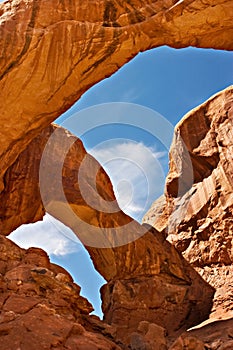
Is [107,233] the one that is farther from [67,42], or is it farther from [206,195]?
[67,42]

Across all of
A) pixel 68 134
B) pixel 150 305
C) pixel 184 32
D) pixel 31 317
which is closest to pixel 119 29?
pixel 184 32

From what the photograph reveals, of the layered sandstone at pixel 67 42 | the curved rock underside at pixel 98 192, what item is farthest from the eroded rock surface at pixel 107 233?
the layered sandstone at pixel 67 42

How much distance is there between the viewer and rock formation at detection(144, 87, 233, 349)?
19.0 metres

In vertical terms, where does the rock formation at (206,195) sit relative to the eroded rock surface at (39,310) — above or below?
above

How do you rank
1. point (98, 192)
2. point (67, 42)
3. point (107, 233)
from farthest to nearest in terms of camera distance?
point (98, 192), point (107, 233), point (67, 42)

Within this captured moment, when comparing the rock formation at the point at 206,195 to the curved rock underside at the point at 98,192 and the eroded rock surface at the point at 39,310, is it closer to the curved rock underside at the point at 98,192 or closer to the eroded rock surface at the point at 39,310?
the curved rock underside at the point at 98,192

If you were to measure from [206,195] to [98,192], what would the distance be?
20.6 feet

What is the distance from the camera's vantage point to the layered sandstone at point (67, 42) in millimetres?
13828

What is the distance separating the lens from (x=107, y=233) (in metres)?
21.6

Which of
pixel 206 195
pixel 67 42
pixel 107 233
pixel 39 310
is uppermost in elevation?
pixel 67 42

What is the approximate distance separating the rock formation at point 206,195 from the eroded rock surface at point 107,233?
1.01 m

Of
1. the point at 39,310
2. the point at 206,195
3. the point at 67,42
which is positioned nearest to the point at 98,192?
the point at 206,195

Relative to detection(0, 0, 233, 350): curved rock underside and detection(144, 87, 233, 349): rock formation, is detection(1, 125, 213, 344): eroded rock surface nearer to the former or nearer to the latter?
detection(0, 0, 233, 350): curved rock underside

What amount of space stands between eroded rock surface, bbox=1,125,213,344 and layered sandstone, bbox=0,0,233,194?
5.87 m
